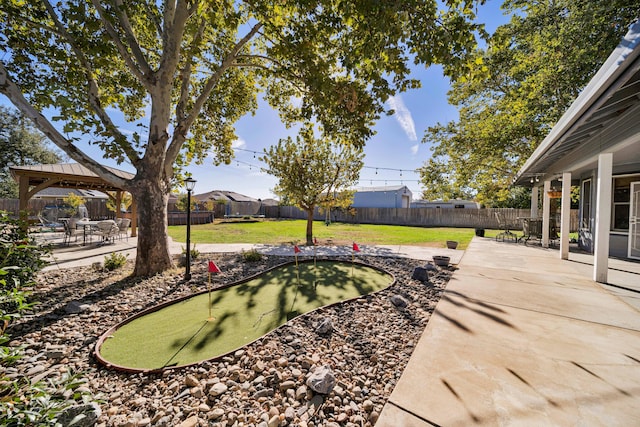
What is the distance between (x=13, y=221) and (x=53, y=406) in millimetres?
2865

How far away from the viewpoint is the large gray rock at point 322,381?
193 cm

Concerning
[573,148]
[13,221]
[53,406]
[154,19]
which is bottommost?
[53,406]

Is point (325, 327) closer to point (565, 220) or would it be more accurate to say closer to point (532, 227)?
point (565, 220)

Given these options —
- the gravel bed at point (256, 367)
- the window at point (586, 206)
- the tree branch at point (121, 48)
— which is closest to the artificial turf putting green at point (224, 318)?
the gravel bed at point (256, 367)

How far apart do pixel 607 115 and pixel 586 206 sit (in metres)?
7.13

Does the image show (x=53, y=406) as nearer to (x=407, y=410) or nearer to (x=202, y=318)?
(x=202, y=318)

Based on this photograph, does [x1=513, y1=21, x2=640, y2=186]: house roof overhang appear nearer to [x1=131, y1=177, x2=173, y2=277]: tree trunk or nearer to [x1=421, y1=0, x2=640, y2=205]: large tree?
[x1=421, y1=0, x2=640, y2=205]: large tree

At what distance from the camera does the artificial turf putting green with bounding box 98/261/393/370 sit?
99.1 inches

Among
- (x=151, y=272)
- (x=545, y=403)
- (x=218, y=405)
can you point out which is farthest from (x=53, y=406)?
(x=151, y=272)

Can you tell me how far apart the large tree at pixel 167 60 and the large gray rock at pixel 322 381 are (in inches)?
144

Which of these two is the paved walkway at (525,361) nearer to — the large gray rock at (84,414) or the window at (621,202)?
the large gray rock at (84,414)

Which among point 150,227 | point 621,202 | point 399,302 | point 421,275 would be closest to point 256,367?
point 399,302

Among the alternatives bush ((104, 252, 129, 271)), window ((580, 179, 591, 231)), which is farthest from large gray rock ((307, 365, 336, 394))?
window ((580, 179, 591, 231))

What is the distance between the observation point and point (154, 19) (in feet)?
16.7
